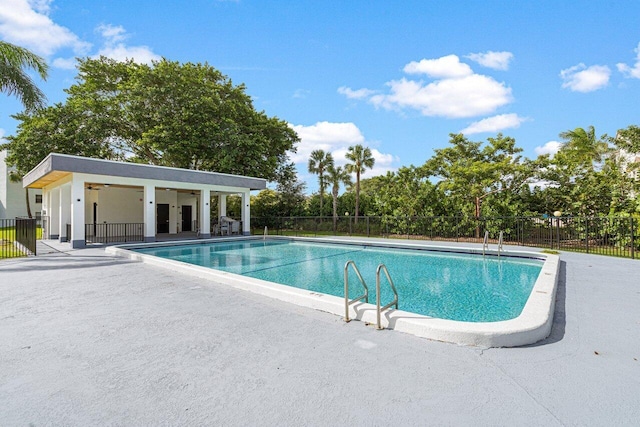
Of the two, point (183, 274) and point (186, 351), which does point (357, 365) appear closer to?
point (186, 351)

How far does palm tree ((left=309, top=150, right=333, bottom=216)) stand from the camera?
1125 inches

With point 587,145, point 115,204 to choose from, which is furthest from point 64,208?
point 587,145

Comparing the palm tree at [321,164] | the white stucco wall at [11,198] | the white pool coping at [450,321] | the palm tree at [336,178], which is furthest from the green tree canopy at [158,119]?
the white pool coping at [450,321]

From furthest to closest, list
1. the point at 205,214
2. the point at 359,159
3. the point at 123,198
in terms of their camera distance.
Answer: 1. the point at 359,159
2. the point at 123,198
3. the point at 205,214

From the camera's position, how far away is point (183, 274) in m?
7.67

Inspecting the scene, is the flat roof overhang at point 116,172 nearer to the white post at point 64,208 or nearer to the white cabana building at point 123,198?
the white cabana building at point 123,198

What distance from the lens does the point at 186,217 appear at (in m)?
22.3

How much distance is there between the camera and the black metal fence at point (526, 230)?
12383 mm

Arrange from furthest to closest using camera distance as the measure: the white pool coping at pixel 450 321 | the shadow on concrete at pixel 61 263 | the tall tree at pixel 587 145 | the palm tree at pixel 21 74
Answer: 1. the tall tree at pixel 587 145
2. the palm tree at pixel 21 74
3. the shadow on concrete at pixel 61 263
4. the white pool coping at pixel 450 321

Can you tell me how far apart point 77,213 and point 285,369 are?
553 inches

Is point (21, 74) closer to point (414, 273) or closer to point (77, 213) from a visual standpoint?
point (77, 213)

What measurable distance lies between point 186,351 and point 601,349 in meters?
4.40

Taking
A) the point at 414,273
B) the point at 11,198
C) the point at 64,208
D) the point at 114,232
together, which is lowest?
the point at 414,273

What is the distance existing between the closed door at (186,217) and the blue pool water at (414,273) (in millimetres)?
7775
